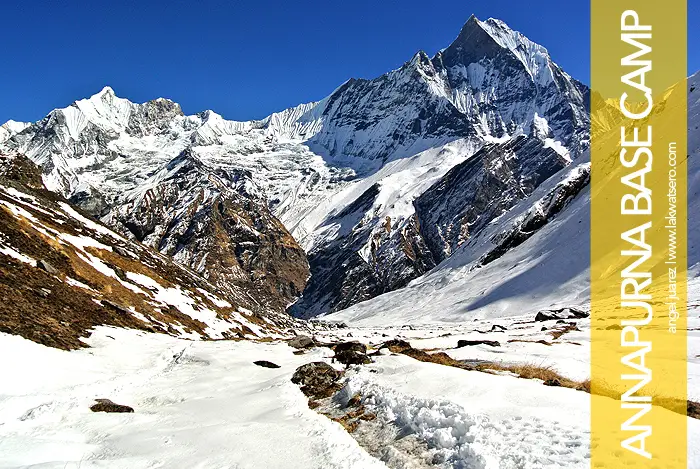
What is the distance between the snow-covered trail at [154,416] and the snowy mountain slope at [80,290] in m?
2.96

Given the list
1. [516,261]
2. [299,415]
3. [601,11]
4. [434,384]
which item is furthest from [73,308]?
[516,261]

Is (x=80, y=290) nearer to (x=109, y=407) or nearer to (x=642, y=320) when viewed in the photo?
(x=109, y=407)

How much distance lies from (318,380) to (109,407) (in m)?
7.63

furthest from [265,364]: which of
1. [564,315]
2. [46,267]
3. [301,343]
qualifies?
[564,315]

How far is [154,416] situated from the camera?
13625 millimetres

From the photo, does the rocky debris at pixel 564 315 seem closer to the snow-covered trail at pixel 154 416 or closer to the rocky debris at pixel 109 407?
the snow-covered trail at pixel 154 416

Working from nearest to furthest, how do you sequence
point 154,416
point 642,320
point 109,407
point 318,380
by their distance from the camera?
point 154,416, point 109,407, point 642,320, point 318,380

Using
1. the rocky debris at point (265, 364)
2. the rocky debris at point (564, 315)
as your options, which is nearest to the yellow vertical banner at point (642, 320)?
the rocky debris at point (564, 315)

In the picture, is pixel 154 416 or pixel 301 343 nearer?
pixel 154 416

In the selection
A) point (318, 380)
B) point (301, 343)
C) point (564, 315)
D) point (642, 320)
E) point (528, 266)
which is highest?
point (528, 266)

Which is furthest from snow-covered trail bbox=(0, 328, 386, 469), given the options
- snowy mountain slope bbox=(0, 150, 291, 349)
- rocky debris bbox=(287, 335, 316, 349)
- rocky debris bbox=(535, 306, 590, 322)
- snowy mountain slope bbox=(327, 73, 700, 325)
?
rocky debris bbox=(535, 306, 590, 322)

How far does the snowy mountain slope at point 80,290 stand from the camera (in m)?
22.1

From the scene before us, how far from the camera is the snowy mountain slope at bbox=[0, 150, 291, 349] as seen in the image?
22.1 metres

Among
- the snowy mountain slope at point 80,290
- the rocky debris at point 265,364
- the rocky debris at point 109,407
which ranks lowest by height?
the rocky debris at point 109,407
